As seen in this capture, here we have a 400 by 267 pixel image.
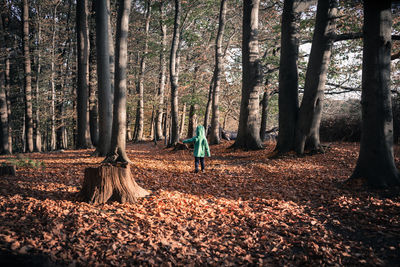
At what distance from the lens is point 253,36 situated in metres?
11.6

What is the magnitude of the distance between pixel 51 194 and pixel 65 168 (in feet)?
10.4

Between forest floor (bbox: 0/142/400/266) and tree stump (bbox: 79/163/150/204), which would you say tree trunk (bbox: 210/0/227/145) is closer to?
forest floor (bbox: 0/142/400/266)

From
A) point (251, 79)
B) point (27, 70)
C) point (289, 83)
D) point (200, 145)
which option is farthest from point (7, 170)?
point (27, 70)

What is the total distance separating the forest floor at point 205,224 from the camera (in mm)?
3045

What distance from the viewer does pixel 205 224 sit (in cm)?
414

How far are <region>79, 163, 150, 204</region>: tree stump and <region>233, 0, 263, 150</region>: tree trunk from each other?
7.76 metres

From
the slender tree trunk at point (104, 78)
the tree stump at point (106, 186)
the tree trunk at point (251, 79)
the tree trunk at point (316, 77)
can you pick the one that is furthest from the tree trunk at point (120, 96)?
the tree trunk at point (316, 77)

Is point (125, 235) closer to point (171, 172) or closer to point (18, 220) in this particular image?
point (18, 220)

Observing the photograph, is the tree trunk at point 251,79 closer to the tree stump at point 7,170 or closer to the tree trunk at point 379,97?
the tree trunk at point 379,97

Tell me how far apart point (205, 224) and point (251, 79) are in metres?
8.91

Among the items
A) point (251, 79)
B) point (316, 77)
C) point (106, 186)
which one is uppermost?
point (251, 79)

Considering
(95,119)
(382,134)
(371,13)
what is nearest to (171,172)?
(382,134)

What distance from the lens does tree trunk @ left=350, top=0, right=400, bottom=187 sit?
521 cm

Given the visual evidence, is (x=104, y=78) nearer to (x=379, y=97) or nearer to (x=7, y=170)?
(x=7, y=170)
